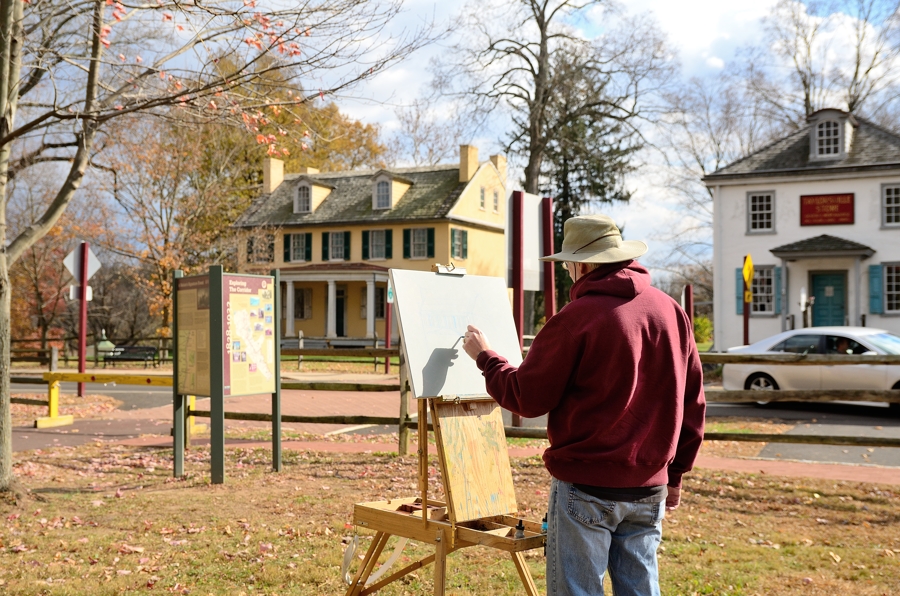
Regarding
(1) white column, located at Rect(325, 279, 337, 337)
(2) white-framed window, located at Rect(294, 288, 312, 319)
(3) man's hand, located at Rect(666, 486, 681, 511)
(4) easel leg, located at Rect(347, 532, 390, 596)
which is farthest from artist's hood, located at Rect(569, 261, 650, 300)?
(2) white-framed window, located at Rect(294, 288, 312, 319)

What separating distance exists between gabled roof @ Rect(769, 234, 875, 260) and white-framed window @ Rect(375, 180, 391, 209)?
1830cm

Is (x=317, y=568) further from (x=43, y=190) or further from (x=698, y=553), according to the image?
(x=43, y=190)

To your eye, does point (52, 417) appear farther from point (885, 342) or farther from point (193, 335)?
point (885, 342)

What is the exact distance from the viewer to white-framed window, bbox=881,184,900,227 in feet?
89.1

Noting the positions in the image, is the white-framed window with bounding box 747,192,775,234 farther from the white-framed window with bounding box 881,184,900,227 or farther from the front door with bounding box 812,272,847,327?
the white-framed window with bounding box 881,184,900,227

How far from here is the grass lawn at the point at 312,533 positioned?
5309 mm

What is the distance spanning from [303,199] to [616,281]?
39.4 m

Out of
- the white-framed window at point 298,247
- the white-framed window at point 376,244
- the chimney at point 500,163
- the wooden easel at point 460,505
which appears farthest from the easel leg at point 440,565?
the chimney at point 500,163

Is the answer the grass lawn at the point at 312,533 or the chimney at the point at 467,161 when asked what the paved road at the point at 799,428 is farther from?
the chimney at the point at 467,161

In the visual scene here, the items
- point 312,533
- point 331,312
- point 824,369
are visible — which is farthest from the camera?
point 331,312

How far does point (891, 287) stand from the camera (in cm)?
2725

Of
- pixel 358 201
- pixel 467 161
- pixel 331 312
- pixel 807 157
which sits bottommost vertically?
pixel 331 312

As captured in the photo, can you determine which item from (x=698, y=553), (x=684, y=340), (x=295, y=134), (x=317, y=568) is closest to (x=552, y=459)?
(x=684, y=340)

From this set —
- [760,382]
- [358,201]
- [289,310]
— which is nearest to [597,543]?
[760,382]
